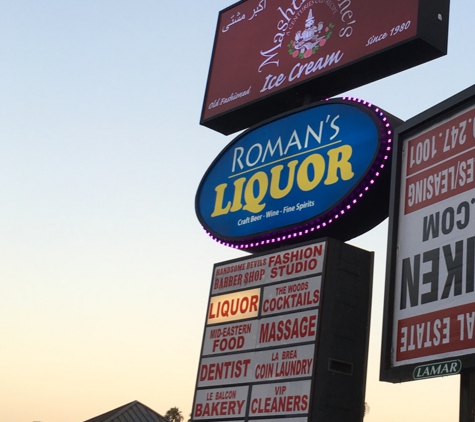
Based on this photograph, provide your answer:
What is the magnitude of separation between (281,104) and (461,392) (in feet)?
25.4

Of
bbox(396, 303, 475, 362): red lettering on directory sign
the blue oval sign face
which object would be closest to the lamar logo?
the blue oval sign face

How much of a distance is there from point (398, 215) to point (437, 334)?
184 cm

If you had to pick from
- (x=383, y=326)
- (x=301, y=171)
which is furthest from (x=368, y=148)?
(x=383, y=326)

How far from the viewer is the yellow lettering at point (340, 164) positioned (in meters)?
11.9

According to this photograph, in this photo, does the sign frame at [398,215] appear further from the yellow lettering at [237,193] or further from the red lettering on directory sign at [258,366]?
the yellow lettering at [237,193]

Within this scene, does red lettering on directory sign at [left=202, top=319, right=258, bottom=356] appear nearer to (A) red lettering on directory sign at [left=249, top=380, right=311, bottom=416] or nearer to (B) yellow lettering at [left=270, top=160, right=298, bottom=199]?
(A) red lettering on directory sign at [left=249, top=380, right=311, bottom=416]

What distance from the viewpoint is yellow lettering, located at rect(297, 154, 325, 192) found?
12387mm

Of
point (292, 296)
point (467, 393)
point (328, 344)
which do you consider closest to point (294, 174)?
point (292, 296)

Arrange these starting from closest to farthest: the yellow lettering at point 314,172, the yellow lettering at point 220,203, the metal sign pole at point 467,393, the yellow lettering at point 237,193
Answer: the metal sign pole at point 467,393, the yellow lettering at point 314,172, the yellow lettering at point 237,193, the yellow lettering at point 220,203

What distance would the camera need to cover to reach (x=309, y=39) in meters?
14.6

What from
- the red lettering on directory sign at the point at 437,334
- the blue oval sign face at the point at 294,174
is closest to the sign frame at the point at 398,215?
the red lettering on directory sign at the point at 437,334

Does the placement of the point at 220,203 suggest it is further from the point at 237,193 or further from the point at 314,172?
the point at 314,172

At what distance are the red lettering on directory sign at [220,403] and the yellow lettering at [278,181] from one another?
3301 mm

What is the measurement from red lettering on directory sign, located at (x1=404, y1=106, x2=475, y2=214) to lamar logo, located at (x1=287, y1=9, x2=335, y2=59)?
461 cm
